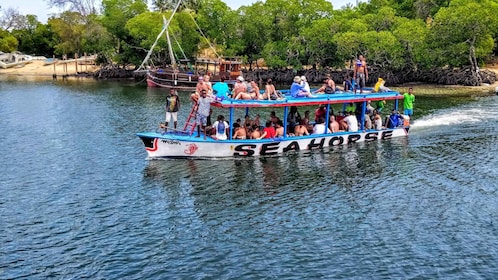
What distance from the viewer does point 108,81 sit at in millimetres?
83875

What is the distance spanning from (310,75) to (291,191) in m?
56.7

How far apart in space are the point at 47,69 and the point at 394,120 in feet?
265

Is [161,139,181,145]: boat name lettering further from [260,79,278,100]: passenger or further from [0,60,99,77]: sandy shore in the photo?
[0,60,99,77]: sandy shore

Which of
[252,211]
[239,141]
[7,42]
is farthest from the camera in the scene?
[7,42]

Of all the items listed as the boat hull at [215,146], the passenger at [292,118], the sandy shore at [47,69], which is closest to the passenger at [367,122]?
the boat hull at [215,146]

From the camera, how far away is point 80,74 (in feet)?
306

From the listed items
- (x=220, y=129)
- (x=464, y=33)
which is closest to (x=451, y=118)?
(x=220, y=129)

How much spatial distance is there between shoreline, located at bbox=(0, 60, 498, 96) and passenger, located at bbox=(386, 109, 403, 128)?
26986 mm

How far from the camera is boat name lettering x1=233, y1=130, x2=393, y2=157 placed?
28.8m

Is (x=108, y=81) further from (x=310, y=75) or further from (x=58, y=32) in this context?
(x=310, y=75)

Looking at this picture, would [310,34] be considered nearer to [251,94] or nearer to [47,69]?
[251,94]

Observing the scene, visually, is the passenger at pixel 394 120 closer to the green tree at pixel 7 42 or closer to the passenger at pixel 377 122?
the passenger at pixel 377 122

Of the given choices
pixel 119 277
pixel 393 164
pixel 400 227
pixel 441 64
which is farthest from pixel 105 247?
pixel 441 64

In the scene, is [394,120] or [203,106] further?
[394,120]
